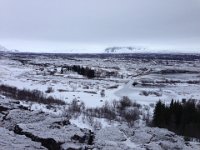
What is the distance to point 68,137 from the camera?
857 cm

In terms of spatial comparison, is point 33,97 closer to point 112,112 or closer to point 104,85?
point 112,112

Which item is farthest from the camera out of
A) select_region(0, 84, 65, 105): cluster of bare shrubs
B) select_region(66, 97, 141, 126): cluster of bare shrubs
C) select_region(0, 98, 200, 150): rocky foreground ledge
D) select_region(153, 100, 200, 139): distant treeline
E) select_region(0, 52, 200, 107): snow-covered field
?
select_region(0, 52, 200, 107): snow-covered field

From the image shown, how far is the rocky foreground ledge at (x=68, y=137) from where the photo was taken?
26.7 ft

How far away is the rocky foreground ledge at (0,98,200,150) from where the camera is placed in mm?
8125

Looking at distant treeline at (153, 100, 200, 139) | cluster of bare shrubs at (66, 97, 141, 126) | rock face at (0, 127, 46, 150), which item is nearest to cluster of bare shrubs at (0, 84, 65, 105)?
cluster of bare shrubs at (66, 97, 141, 126)

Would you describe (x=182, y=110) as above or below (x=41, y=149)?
below

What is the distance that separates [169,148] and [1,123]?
5.67m

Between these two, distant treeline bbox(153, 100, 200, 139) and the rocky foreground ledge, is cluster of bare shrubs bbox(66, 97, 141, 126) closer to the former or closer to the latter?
distant treeline bbox(153, 100, 200, 139)

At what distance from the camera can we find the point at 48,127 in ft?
30.5

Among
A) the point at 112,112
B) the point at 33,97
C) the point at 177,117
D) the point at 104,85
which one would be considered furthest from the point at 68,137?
the point at 104,85

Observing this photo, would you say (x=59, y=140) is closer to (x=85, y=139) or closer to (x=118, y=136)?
(x=85, y=139)

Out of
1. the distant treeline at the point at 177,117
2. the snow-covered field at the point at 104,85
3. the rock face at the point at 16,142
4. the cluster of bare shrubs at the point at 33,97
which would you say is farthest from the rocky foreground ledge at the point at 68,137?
the snow-covered field at the point at 104,85

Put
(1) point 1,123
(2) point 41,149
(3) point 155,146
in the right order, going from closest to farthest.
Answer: (2) point 41,149
(3) point 155,146
(1) point 1,123

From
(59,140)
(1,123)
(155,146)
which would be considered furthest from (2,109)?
(155,146)
